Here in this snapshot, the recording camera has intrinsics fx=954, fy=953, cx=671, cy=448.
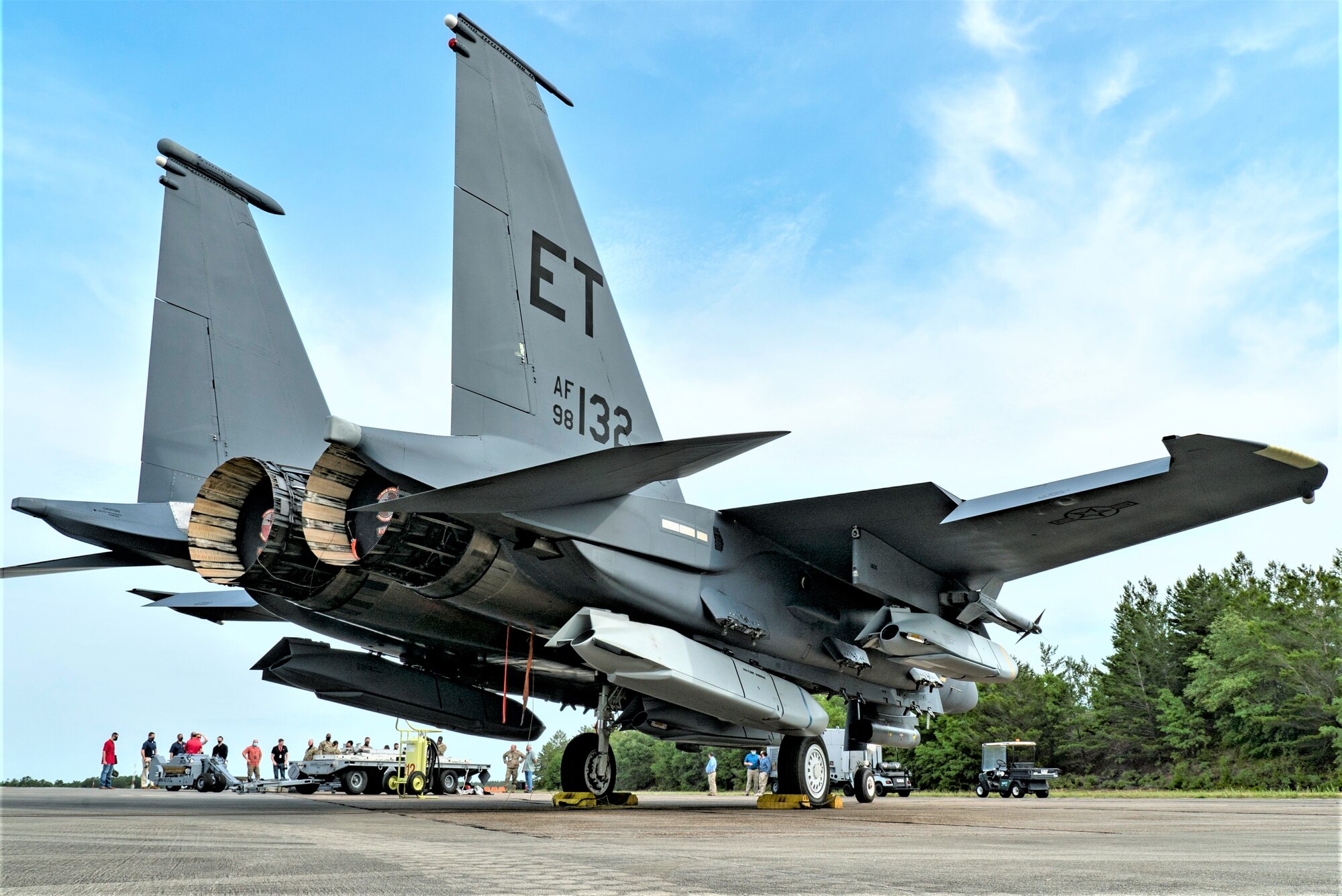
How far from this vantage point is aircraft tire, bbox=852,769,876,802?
1336 cm

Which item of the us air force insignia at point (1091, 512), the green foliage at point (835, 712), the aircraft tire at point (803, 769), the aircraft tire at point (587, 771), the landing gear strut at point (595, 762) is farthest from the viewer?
the green foliage at point (835, 712)

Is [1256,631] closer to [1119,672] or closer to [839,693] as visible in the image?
[1119,672]

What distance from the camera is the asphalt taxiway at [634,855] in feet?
9.59

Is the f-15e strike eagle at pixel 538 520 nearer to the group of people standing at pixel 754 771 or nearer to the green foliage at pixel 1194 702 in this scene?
the group of people standing at pixel 754 771

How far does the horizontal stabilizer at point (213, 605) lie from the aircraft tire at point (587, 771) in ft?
15.8

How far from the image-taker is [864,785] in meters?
13.5

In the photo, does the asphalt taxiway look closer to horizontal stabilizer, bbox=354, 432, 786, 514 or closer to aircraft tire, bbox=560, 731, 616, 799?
aircraft tire, bbox=560, 731, 616, 799

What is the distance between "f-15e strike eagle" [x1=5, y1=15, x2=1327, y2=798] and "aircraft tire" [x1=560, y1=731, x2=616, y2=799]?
0.03m

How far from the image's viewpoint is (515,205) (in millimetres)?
8312

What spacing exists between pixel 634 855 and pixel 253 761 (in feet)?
63.6

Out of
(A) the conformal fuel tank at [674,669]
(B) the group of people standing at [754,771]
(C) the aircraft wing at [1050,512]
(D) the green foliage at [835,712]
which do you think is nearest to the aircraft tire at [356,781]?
(B) the group of people standing at [754,771]

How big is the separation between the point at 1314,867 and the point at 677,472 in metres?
4.36

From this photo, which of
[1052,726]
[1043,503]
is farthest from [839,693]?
[1052,726]

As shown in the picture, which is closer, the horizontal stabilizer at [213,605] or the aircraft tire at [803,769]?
the aircraft tire at [803,769]
